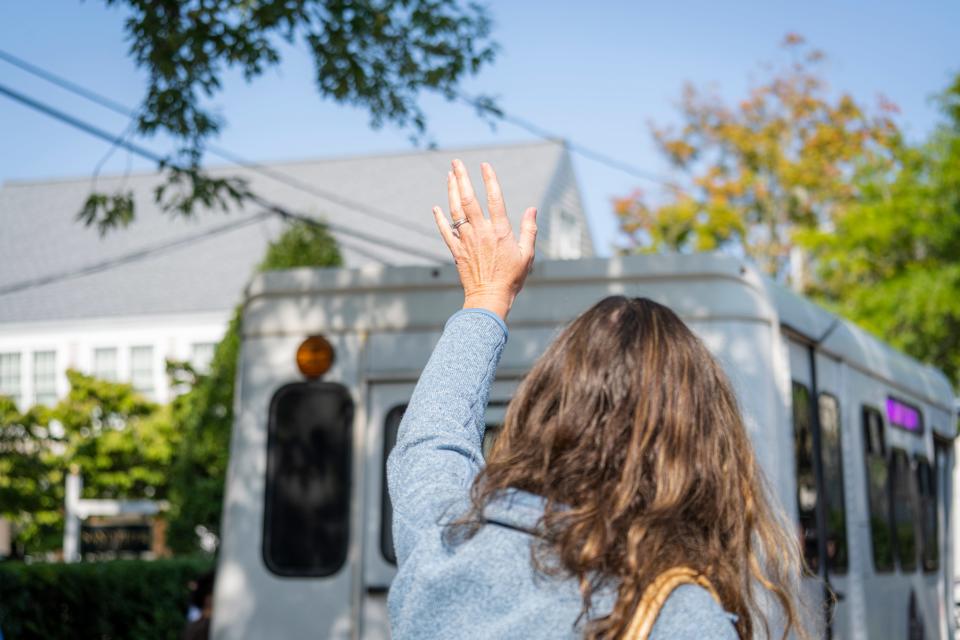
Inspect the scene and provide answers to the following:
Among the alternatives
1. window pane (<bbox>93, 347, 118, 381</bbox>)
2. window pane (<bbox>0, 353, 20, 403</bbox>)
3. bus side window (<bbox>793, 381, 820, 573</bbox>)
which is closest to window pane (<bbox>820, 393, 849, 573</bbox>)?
bus side window (<bbox>793, 381, 820, 573</bbox>)

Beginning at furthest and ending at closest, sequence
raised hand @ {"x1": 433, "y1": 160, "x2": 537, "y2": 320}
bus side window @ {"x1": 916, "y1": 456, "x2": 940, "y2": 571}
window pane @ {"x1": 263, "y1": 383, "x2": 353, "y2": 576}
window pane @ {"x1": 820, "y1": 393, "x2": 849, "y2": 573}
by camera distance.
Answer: bus side window @ {"x1": 916, "y1": 456, "x2": 940, "y2": 571}
window pane @ {"x1": 820, "y1": 393, "x2": 849, "y2": 573}
window pane @ {"x1": 263, "y1": 383, "x2": 353, "y2": 576}
raised hand @ {"x1": 433, "y1": 160, "x2": 537, "y2": 320}

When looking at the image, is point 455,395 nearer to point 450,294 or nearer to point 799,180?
point 450,294

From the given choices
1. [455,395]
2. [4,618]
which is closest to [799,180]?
[4,618]

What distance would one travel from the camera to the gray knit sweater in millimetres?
1705

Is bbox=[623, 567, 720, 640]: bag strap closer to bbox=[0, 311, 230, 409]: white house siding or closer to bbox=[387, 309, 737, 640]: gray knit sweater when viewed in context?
bbox=[387, 309, 737, 640]: gray knit sweater

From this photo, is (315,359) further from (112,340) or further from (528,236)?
(112,340)

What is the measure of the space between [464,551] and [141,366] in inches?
1154

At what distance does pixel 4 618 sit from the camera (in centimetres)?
1123

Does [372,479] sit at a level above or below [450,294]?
below

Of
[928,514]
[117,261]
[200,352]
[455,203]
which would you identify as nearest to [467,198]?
[455,203]

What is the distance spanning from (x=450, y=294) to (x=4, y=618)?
6.91 metres

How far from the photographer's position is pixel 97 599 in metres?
13.3

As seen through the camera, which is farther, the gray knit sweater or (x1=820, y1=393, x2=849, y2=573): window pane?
(x1=820, y1=393, x2=849, y2=573): window pane

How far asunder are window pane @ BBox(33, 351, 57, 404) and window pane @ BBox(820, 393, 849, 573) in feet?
84.4
